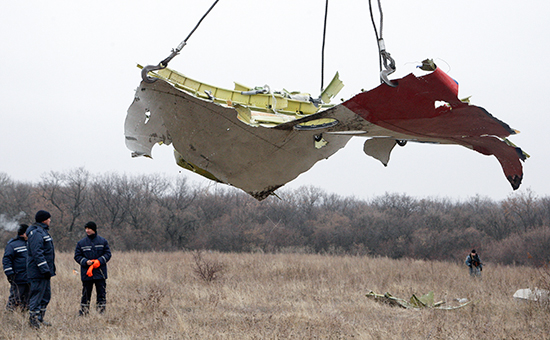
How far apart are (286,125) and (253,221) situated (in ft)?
107

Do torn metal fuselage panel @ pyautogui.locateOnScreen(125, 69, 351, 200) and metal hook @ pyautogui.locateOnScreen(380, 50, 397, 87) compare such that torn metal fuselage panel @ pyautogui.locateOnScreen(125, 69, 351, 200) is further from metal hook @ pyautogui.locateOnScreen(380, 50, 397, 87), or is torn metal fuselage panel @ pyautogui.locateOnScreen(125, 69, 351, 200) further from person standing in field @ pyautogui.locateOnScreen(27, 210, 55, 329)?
person standing in field @ pyautogui.locateOnScreen(27, 210, 55, 329)

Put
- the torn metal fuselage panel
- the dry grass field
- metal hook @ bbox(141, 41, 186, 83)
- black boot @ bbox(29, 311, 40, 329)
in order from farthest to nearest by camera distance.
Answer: the dry grass field < black boot @ bbox(29, 311, 40, 329) < the torn metal fuselage panel < metal hook @ bbox(141, 41, 186, 83)

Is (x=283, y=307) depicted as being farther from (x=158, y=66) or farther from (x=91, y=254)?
(x=158, y=66)

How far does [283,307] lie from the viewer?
31.3ft

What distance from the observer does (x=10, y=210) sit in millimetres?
33500

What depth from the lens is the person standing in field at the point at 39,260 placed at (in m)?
5.73

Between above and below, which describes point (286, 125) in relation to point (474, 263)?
above

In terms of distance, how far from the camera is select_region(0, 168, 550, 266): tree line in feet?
98.5

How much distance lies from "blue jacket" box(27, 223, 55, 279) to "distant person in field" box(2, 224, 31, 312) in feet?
2.83

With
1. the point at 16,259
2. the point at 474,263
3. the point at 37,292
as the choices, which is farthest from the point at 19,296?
the point at 474,263

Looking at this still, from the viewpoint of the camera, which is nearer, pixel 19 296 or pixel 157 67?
pixel 157 67

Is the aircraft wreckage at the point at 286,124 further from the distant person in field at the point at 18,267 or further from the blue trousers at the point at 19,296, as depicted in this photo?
the blue trousers at the point at 19,296

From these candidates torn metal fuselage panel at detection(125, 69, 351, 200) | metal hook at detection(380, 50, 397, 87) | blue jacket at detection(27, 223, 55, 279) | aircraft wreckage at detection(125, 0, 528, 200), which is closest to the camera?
metal hook at detection(380, 50, 397, 87)

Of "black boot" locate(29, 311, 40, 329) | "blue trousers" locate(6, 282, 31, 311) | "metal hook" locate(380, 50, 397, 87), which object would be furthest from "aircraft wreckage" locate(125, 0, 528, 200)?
"blue trousers" locate(6, 282, 31, 311)
